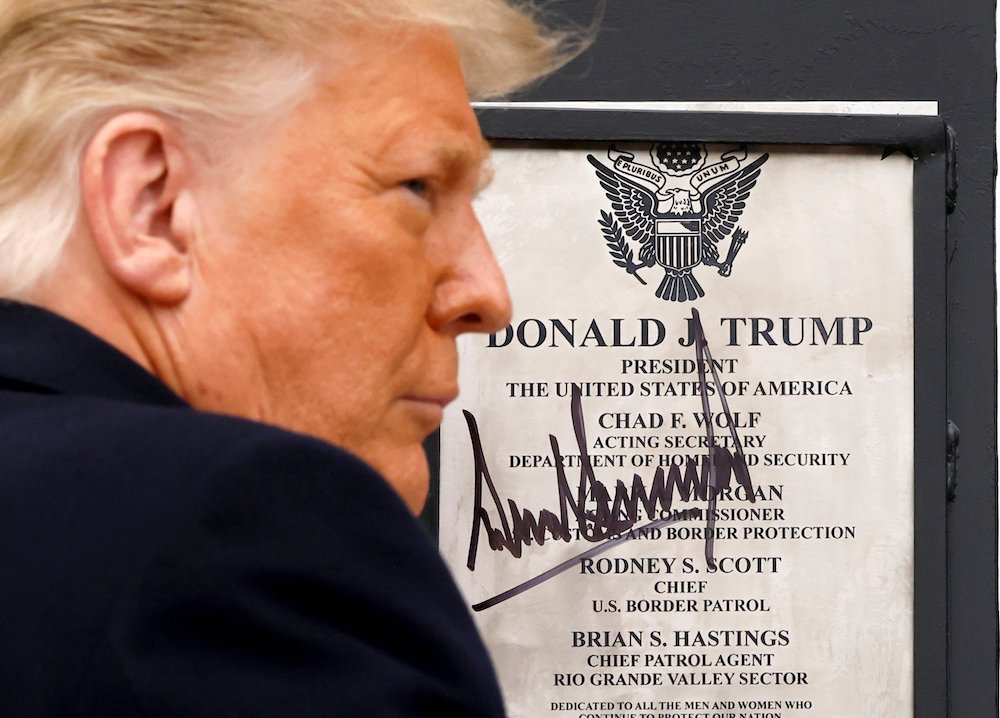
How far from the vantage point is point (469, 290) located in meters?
0.65

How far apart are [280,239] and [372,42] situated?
109 mm

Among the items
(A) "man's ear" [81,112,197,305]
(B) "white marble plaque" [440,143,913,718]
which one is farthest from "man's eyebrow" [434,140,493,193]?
(B) "white marble plaque" [440,143,913,718]

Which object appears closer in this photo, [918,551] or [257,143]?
[257,143]

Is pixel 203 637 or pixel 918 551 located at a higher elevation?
pixel 203 637

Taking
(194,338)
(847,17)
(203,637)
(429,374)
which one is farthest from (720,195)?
(203,637)

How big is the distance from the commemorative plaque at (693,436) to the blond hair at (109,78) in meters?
0.56

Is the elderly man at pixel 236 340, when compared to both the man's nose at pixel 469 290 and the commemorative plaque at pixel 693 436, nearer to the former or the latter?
the man's nose at pixel 469 290

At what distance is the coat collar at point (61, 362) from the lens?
0.44 m

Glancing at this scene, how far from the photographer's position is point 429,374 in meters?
0.63

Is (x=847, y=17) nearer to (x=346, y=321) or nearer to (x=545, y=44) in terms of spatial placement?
(x=545, y=44)

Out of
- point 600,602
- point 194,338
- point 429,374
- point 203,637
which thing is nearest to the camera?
point 203,637
